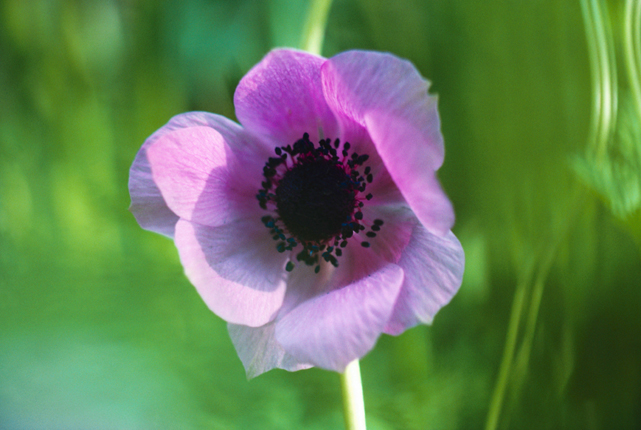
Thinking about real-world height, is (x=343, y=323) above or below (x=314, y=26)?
below

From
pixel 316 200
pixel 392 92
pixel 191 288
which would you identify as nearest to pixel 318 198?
pixel 316 200

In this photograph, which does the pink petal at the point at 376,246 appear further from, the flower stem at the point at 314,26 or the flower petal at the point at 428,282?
the flower stem at the point at 314,26

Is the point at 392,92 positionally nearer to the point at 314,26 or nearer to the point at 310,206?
the point at 310,206

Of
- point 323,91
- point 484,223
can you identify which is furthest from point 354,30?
point 323,91

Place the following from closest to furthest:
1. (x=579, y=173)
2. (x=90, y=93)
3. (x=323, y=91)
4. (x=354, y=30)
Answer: (x=323, y=91) → (x=579, y=173) → (x=354, y=30) → (x=90, y=93)

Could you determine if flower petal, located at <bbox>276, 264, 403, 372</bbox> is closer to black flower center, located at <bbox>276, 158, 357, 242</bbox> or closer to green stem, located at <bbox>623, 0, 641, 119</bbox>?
black flower center, located at <bbox>276, 158, 357, 242</bbox>

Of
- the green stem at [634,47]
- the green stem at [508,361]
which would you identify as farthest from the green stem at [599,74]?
the green stem at [508,361]

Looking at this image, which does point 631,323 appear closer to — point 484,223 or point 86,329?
point 484,223
